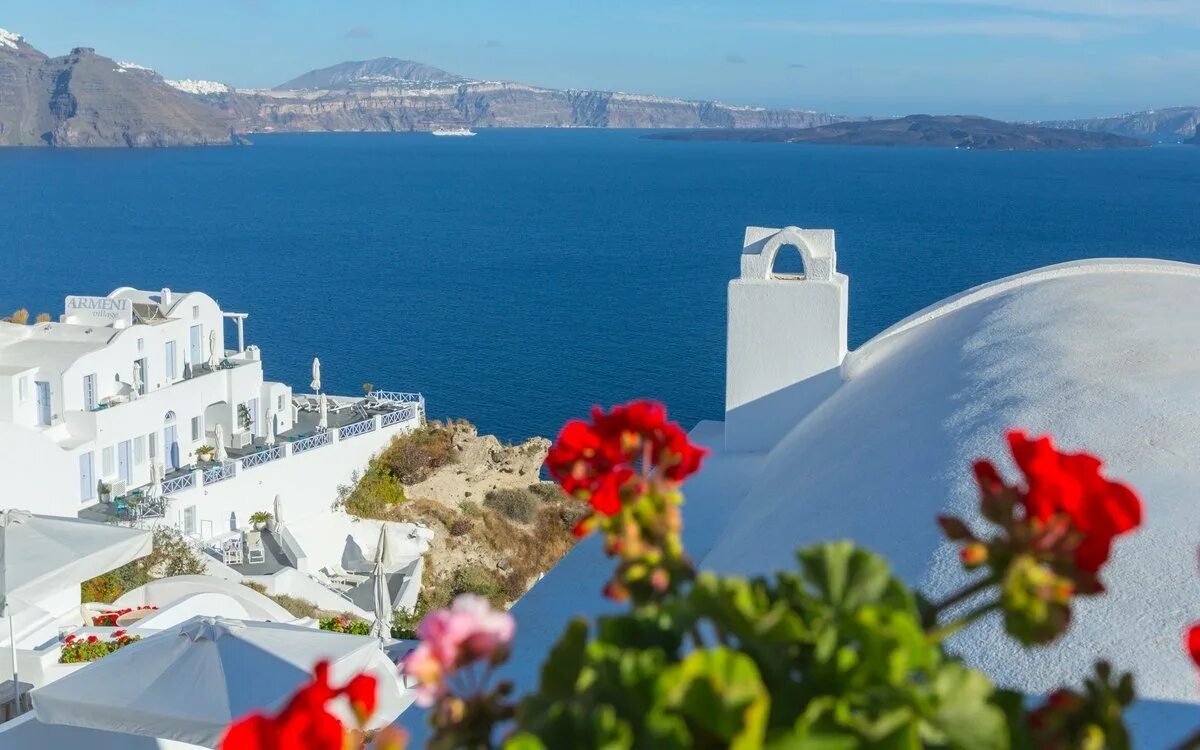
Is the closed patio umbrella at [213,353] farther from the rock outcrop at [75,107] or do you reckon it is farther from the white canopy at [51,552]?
the rock outcrop at [75,107]

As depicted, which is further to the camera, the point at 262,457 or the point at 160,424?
the point at 262,457

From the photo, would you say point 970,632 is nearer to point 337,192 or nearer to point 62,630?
point 62,630

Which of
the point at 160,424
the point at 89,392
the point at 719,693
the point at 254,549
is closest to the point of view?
the point at 719,693

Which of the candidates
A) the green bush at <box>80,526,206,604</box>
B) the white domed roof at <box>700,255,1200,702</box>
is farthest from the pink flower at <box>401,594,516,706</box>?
the green bush at <box>80,526,206,604</box>

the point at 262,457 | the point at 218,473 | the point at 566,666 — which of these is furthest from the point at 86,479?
the point at 566,666

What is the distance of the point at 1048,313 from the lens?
302 inches

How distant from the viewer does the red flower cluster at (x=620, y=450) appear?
190cm

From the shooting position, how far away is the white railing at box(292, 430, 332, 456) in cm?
2339

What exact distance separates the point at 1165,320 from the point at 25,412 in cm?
1798

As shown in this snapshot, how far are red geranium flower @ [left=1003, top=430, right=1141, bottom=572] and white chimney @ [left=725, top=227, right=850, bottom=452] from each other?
24.1ft

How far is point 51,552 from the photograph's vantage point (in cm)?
909

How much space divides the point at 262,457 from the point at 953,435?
1849cm

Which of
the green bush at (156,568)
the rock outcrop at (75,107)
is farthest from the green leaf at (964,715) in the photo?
the rock outcrop at (75,107)

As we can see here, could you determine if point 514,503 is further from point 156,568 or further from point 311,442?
point 156,568
